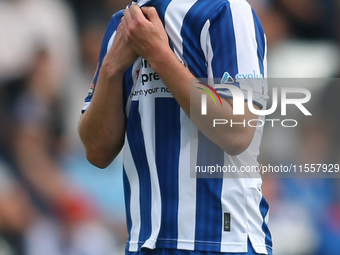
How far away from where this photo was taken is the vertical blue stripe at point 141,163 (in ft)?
4.62

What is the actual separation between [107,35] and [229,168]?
0.68 meters

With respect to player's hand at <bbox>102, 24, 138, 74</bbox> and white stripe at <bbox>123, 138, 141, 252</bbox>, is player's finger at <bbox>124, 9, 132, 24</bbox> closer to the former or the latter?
player's hand at <bbox>102, 24, 138, 74</bbox>

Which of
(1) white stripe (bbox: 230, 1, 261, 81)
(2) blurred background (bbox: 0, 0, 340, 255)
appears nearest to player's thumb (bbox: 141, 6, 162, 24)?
(1) white stripe (bbox: 230, 1, 261, 81)

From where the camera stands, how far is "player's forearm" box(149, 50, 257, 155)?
4.28 ft

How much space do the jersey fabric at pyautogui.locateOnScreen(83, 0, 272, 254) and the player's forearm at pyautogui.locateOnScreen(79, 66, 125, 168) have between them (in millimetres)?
74

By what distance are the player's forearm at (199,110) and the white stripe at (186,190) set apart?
0.18 ft

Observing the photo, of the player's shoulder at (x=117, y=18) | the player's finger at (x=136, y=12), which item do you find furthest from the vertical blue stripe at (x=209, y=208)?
the player's shoulder at (x=117, y=18)

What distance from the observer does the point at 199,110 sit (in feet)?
4.32

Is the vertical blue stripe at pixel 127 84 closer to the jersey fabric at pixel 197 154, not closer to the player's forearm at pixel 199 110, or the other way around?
the jersey fabric at pixel 197 154

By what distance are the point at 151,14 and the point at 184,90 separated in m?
0.27

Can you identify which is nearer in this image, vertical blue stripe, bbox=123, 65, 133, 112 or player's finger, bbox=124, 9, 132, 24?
player's finger, bbox=124, 9, 132, 24

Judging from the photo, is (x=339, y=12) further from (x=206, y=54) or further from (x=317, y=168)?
(x=206, y=54)

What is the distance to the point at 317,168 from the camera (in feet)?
11.0

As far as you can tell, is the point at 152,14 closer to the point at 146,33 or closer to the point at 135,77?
the point at 146,33
